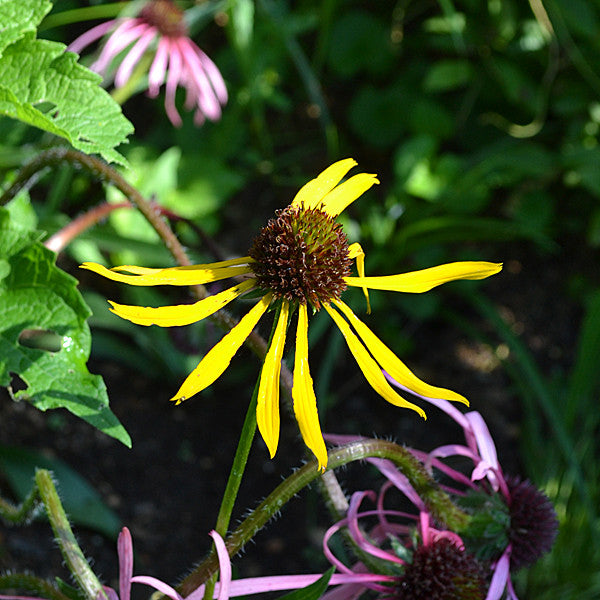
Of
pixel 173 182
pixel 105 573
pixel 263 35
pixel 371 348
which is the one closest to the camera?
pixel 371 348

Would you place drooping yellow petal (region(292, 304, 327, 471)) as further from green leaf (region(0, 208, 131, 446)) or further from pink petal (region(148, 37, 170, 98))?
pink petal (region(148, 37, 170, 98))

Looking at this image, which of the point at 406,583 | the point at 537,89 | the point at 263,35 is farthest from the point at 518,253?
the point at 406,583

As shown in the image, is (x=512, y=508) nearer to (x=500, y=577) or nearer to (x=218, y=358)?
(x=500, y=577)

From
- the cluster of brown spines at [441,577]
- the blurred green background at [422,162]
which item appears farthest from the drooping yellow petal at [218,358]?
the blurred green background at [422,162]

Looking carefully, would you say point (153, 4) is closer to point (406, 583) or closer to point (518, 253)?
point (518, 253)

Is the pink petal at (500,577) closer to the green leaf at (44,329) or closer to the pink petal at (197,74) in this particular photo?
the green leaf at (44,329)

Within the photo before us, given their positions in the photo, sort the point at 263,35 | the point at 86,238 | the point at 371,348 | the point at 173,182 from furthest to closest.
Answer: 1. the point at 263,35
2. the point at 173,182
3. the point at 86,238
4. the point at 371,348
